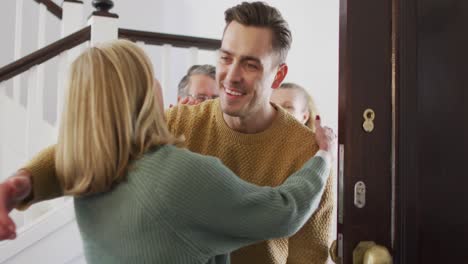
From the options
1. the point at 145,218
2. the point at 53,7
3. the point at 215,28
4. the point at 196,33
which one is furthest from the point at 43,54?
the point at 196,33

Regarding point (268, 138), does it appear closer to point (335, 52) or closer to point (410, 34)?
point (410, 34)

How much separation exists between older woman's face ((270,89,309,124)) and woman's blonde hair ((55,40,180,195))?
1208 millimetres

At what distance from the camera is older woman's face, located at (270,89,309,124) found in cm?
210

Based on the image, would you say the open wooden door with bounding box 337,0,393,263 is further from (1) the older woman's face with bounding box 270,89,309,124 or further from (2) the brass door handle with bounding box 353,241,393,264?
(1) the older woman's face with bounding box 270,89,309,124

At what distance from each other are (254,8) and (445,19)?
0.49m

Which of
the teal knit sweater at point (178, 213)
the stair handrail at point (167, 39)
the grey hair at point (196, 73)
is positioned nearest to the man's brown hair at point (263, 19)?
the teal knit sweater at point (178, 213)

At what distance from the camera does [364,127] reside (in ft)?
3.19

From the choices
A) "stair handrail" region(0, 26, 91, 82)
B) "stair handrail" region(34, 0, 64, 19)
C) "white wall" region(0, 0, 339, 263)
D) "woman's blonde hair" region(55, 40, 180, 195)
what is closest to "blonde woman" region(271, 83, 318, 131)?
"white wall" region(0, 0, 339, 263)

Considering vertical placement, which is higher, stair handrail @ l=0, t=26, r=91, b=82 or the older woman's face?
stair handrail @ l=0, t=26, r=91, b=82

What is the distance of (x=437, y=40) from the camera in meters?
1.05

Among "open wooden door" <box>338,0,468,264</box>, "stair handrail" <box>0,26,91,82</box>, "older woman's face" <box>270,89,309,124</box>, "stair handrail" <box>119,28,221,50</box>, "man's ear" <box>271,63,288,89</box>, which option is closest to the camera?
"open wooden door" <box>338,0,468,264</box>

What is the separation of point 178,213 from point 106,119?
0.70ft

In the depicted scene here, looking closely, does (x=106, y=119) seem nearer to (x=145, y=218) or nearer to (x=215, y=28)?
(x=145, y=218)

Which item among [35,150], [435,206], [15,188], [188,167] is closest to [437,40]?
[435,206]
